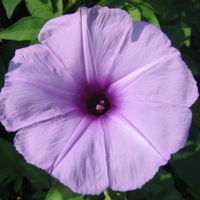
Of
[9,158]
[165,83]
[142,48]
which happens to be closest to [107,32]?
[142,48]

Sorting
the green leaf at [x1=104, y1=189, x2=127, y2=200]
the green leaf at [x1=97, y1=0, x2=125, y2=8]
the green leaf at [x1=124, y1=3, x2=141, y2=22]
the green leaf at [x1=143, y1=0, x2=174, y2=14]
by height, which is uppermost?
the green leaf at [x1=97, y1=0, x2=125, y2=8]

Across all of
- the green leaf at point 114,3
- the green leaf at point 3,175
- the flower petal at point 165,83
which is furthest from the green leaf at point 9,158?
the green leaf at point 114,3

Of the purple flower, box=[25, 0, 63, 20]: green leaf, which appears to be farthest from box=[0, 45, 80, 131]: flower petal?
box=[25, 0, 63, 20]: green leaf

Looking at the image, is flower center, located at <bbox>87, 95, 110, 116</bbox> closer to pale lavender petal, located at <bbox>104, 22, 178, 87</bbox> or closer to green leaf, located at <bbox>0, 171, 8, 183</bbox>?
pale lavender petal, located at <bbox>104, 22, 178, 87</bbox>

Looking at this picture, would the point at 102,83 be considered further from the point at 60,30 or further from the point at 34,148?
the point at 34,148

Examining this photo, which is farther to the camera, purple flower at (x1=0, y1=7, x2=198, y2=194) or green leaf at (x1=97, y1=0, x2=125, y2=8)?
green leaf at (x1=97, y1=0, x2=125, y2=8)

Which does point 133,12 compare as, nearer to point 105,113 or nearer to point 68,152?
point 105,113
